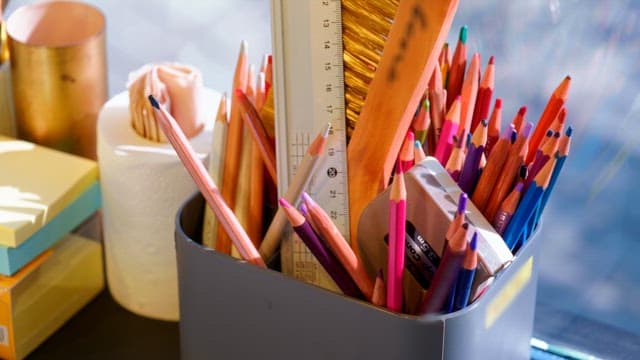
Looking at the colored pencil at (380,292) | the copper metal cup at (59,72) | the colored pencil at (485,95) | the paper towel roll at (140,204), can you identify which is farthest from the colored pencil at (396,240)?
the copper metal cup at (59,72)

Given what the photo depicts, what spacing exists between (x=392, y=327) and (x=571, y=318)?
223 millimetres

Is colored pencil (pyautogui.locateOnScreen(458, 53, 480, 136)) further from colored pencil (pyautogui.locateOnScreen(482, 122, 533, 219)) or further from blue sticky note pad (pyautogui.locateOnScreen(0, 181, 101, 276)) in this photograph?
blue sticky note pad (pyautogui.locateOnScreen(0, 181, 101, 276))

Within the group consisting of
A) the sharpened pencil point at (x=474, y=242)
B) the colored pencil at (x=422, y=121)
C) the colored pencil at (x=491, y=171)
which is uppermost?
the colored pencil at (x=422, y=121)

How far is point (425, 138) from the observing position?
592 mm

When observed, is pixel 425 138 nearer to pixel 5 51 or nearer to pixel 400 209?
pixel 400 209

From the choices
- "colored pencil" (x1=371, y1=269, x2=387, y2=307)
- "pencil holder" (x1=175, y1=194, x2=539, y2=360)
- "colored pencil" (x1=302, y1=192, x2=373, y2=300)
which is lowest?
"pencil holder" (x1=175, y1=194, x2=539, y2=360)

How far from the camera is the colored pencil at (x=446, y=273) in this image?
48cm

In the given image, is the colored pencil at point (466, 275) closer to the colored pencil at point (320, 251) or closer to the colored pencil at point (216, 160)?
the colored pencil at point (320, 251)

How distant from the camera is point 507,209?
54 centimetres

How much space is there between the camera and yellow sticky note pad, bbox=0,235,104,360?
69 centimetres

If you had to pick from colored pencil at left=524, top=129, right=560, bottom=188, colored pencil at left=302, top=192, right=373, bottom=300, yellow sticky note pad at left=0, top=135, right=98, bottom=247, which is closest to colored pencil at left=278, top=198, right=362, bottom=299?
colored pencil at left=302, top=192, right=373, bottom=300

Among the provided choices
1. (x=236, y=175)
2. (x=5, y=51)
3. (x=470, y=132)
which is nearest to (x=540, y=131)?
(x=470, y=132)

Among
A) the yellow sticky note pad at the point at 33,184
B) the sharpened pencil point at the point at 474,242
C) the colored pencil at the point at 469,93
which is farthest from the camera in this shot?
the yellow sticky note pad at the point at 33,184

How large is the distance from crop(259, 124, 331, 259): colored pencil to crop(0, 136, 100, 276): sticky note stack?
0.18 metres
